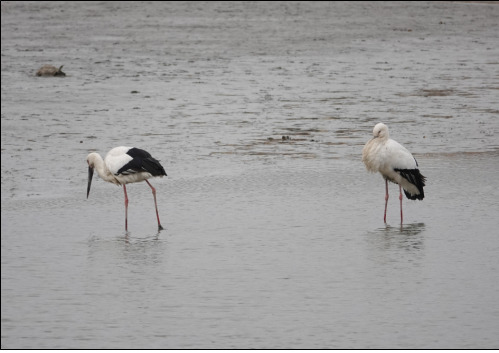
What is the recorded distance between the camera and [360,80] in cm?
2242

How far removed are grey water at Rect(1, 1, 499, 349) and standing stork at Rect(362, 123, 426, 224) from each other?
291mm

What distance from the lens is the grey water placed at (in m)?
8.30

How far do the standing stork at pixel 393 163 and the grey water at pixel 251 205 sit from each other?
0.29m

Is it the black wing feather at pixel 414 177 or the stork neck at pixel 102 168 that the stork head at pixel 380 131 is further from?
the stork neck at pixel 102 168

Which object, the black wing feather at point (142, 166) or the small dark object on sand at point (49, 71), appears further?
the small dark object on sand at point (49, 71)

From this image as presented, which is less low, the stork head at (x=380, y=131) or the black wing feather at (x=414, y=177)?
the stork head at (x=380, y=131)

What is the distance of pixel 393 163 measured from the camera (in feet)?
40.3

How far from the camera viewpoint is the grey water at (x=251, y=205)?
8.30 m

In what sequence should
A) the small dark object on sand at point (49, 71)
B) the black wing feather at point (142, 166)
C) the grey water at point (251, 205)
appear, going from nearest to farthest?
1. the grey water at point (251, 205)
2. the black wing feather at point (142, 166)
3. the small dark object on sand at point (49, 71)

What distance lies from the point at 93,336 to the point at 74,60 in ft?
61.8

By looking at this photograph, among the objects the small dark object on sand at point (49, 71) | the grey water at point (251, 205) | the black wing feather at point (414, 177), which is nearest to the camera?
the grey water at point (251, 205)

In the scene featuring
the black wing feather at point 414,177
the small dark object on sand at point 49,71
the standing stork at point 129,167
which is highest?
the standing stork at point 129,167

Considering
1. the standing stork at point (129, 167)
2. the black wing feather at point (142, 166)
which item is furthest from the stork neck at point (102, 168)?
the black wing feather at point (142, 166)

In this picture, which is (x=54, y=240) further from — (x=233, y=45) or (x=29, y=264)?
(x=233, y=45)
